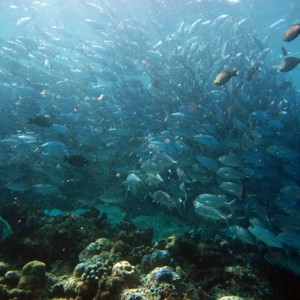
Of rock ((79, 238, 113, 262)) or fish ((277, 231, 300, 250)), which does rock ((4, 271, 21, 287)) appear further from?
fish ((277, 231, 300, 250))

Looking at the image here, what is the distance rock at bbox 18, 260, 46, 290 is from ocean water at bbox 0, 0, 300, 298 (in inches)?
126

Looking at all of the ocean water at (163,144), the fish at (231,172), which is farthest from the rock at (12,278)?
the fish at (231,172)

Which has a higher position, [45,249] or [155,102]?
[155,102]

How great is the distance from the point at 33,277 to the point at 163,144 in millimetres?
4617

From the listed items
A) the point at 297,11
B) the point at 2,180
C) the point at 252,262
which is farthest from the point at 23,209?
the point at 297,11

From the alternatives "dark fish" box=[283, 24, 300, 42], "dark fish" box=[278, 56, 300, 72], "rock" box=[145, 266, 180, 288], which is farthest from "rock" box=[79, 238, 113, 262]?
"dark fish" box=[283, 24, 300, 42]

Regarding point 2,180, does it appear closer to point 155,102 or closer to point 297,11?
point 155,102

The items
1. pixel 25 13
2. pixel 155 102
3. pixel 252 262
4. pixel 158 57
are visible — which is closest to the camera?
pixel 252 262

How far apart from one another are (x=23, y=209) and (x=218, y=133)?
22.7ft

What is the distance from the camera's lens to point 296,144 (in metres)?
10.1

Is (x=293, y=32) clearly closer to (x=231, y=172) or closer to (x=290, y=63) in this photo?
(x=290, y=63)

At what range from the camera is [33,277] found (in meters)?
4.86

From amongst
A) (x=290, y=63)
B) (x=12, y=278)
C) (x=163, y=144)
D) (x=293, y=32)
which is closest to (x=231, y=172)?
(x=163, y=144)

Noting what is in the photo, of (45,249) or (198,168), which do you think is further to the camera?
(198,168)
